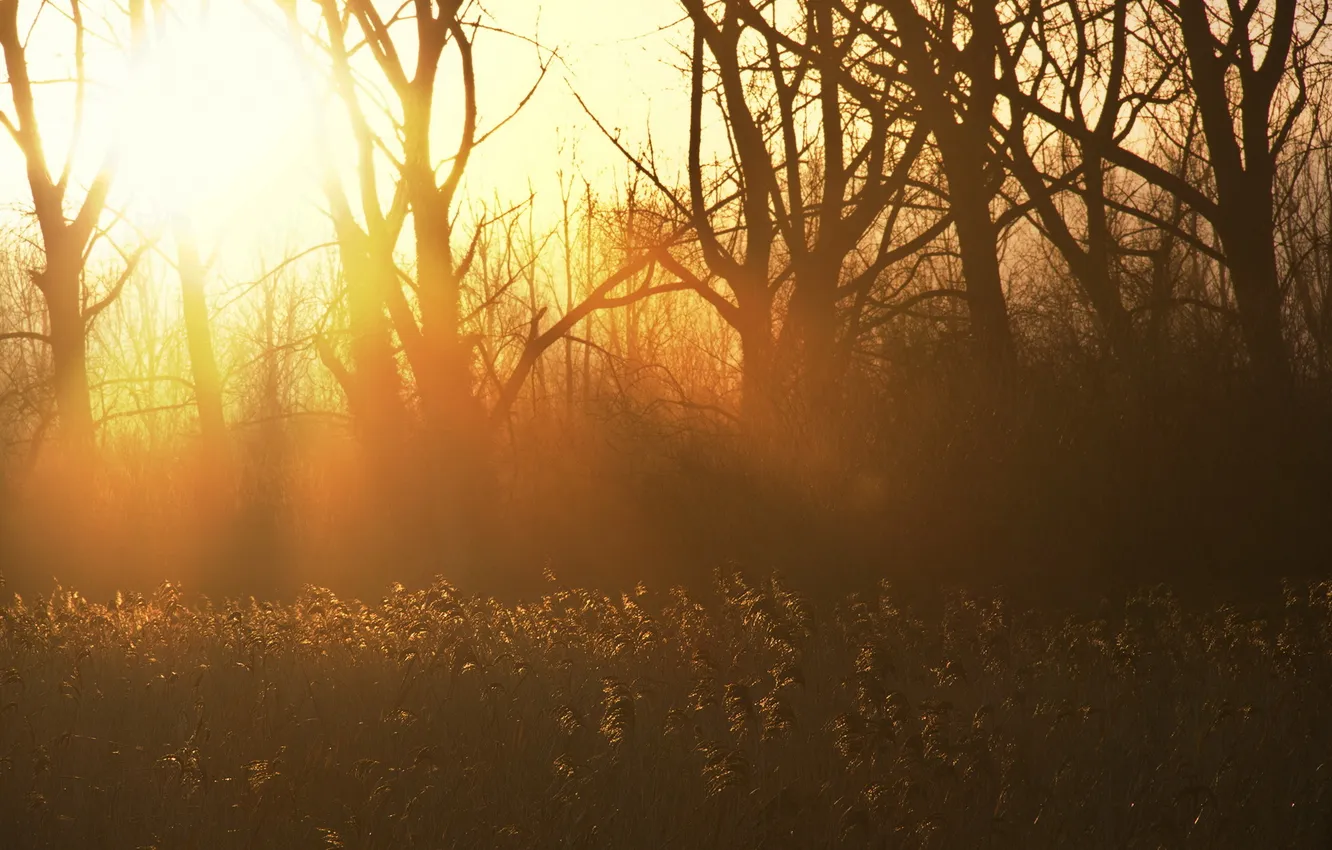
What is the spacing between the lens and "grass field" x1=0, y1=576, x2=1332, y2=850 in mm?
4523

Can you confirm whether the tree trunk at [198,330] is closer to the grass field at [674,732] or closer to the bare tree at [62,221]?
the bare tree at [62,221]

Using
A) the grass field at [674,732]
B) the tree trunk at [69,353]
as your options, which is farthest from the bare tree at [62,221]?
the grass field at [674,732]

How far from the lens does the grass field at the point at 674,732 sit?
4.52m

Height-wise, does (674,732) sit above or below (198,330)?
below

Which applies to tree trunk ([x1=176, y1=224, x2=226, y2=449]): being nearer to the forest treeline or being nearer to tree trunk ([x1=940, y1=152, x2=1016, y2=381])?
the forest treeline

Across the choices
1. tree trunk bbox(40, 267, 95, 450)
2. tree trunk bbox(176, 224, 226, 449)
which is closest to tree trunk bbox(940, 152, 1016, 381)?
tree trunk bbox(176, 224, 226, 449)

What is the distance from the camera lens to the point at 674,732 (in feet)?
18.1

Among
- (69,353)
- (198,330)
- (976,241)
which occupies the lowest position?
(976,241)

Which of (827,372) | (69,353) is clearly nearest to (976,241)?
(827,372)

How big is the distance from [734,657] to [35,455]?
51.3 feet

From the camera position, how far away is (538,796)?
4836 mm

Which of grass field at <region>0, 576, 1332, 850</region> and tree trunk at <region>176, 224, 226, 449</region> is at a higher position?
tree trunk at <region>176, 224, 226, 449</region>

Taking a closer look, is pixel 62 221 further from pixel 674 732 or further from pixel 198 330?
pixel 674 732

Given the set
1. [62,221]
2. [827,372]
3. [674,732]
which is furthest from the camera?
[62,221]
